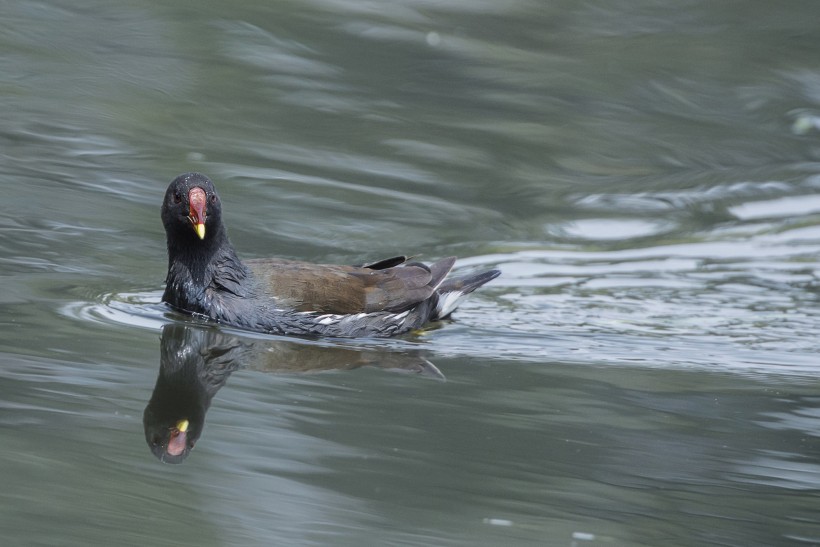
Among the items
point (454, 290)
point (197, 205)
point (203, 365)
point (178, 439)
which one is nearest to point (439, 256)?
point (454, 290)

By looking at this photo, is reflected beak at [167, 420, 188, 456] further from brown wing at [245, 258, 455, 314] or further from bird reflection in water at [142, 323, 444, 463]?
brown wing at [245, 258, 455, 314]

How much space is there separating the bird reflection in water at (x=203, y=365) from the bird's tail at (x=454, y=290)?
106cm

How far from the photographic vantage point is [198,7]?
38.2 ft

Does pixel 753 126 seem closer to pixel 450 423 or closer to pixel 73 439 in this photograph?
pixel 450 423

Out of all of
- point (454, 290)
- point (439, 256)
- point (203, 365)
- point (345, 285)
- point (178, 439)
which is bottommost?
point (439, 256)

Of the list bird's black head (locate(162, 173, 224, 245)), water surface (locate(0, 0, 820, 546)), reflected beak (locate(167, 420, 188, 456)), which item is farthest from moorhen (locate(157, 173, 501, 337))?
reflected beak (locate(167, 420, 188, 456))

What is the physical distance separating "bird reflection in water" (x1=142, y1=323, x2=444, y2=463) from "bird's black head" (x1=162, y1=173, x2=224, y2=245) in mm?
562

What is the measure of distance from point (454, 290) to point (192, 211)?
165 cm

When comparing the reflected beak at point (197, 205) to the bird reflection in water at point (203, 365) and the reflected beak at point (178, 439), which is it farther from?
the reflected beak at point (178, 439)

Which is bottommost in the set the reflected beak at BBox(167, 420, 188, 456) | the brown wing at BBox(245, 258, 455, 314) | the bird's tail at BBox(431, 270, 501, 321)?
the bird's tail at BBox(431, 270, 501, 321)

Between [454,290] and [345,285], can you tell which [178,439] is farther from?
[454,290]

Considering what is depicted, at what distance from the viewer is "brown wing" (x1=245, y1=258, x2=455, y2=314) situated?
22.4 ft

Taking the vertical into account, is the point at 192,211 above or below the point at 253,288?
above

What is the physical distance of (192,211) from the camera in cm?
677
